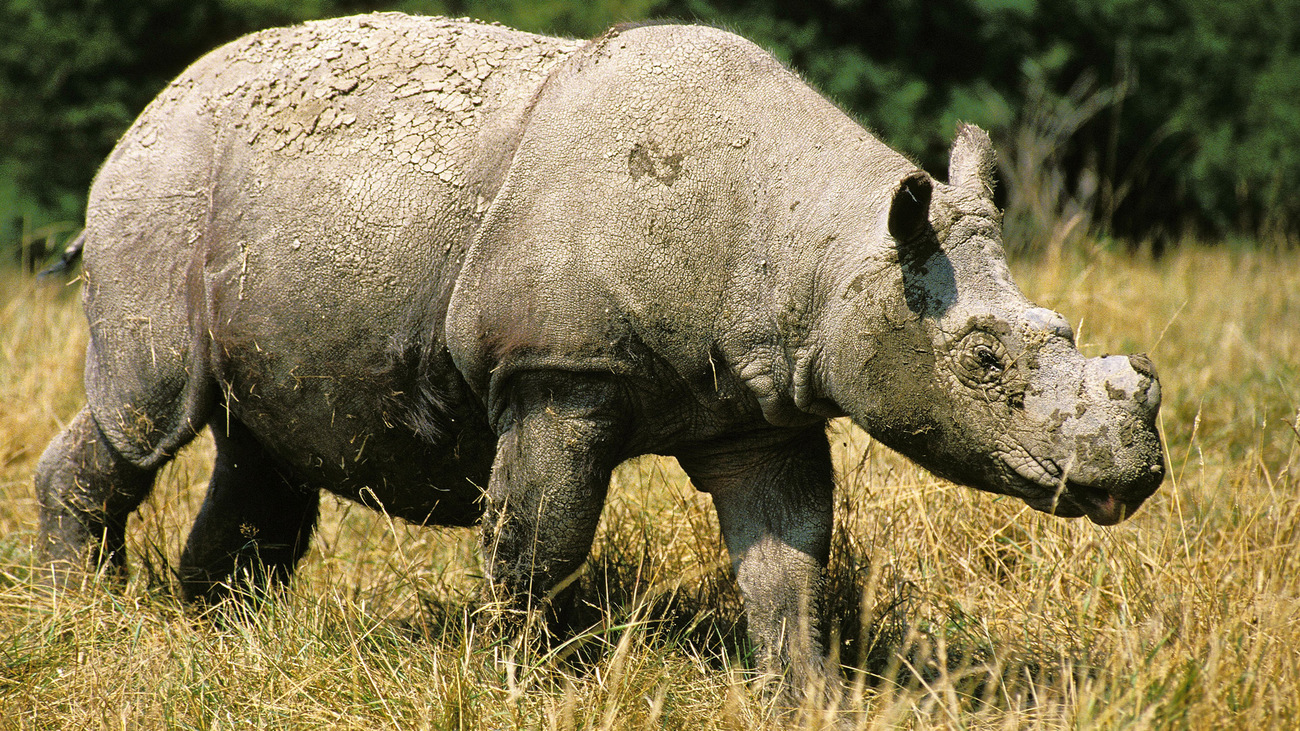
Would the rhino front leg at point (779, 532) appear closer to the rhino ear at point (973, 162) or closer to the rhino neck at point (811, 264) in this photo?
the rhino neck at point (811, 264)

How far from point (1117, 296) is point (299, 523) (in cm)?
457

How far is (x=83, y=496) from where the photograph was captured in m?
3.79

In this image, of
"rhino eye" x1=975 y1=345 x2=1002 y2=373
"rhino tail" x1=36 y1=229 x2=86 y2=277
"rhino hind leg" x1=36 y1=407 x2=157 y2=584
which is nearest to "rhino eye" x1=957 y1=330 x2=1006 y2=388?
"rhino eye" x1=975 y1=345 x2=1002 y2=373

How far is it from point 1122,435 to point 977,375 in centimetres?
32

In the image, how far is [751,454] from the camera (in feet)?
10.6

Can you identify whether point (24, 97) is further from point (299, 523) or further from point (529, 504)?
point (529, 504)

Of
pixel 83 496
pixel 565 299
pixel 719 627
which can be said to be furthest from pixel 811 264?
pixel 83 496

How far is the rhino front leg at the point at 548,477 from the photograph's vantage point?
293 cm

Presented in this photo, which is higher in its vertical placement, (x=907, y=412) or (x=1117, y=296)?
(x=907, y=412)

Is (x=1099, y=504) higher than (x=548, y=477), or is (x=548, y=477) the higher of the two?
(x=1099, y=504)

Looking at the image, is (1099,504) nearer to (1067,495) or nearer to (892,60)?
(1067,495)

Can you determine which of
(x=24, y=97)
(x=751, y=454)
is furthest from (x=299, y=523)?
(x=24, y=97)

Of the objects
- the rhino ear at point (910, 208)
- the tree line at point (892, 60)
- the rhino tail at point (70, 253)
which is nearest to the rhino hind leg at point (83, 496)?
the rhino tail at point (70, 253)

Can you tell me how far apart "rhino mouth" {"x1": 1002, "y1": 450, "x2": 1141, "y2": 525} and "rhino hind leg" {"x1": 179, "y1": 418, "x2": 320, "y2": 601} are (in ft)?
7.78
